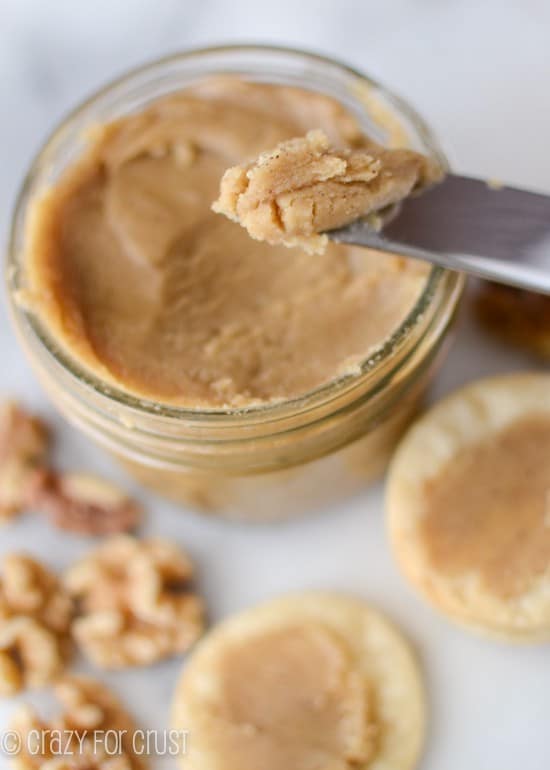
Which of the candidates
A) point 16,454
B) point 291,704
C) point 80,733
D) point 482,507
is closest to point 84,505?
point 16,454

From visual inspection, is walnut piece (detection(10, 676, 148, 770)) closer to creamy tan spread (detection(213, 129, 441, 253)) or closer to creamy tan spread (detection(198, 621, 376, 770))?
creamy tan spread (detection(198, 621, 376, 770))

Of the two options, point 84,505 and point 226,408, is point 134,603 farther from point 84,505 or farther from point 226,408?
point 226,408

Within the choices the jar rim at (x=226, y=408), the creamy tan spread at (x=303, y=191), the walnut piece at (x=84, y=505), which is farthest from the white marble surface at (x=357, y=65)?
the creamy tan spread at (x=303, y=191)

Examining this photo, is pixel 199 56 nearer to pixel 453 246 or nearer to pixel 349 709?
pixel 453 246

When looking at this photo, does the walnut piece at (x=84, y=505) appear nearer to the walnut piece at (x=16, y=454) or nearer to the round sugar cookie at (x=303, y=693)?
the walnut piece at (x=16, y=454)

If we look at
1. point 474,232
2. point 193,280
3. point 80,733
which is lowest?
point 80,733
